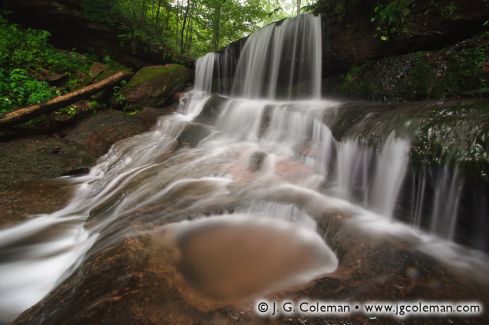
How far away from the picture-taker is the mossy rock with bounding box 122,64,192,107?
26.6ft

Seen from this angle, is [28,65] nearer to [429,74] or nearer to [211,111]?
[211,111]

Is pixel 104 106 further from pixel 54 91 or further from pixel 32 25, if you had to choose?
pixel 32 25

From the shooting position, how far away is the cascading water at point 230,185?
2.84 meters

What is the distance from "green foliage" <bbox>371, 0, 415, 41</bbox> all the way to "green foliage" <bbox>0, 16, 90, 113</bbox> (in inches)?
309

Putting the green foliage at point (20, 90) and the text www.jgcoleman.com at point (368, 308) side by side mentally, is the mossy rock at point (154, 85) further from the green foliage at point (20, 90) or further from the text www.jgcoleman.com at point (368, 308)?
the text www.jgcoleman.com at point (368, 308)

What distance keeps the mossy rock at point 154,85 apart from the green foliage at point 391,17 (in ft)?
20.1

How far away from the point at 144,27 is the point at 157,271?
429 inches

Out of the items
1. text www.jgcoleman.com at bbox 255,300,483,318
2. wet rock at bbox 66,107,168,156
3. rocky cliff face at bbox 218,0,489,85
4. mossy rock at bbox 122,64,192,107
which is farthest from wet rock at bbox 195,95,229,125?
text www.jgcoleman.com at bbox 255,300,483,318

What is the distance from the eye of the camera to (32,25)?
954cm

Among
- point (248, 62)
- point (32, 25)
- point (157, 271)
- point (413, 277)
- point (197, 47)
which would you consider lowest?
point (157, 271)

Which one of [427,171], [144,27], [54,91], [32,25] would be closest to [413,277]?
[427,171]

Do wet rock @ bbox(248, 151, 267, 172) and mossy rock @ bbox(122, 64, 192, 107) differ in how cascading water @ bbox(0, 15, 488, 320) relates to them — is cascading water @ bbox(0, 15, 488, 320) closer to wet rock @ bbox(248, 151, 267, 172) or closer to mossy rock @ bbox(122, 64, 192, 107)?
wet rock @ bbox(248, 151, 267, 172)

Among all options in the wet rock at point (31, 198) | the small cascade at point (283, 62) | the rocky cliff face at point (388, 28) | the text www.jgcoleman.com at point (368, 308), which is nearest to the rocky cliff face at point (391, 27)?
the rocky cliff face at point (388, 28)

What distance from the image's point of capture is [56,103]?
6453mm
